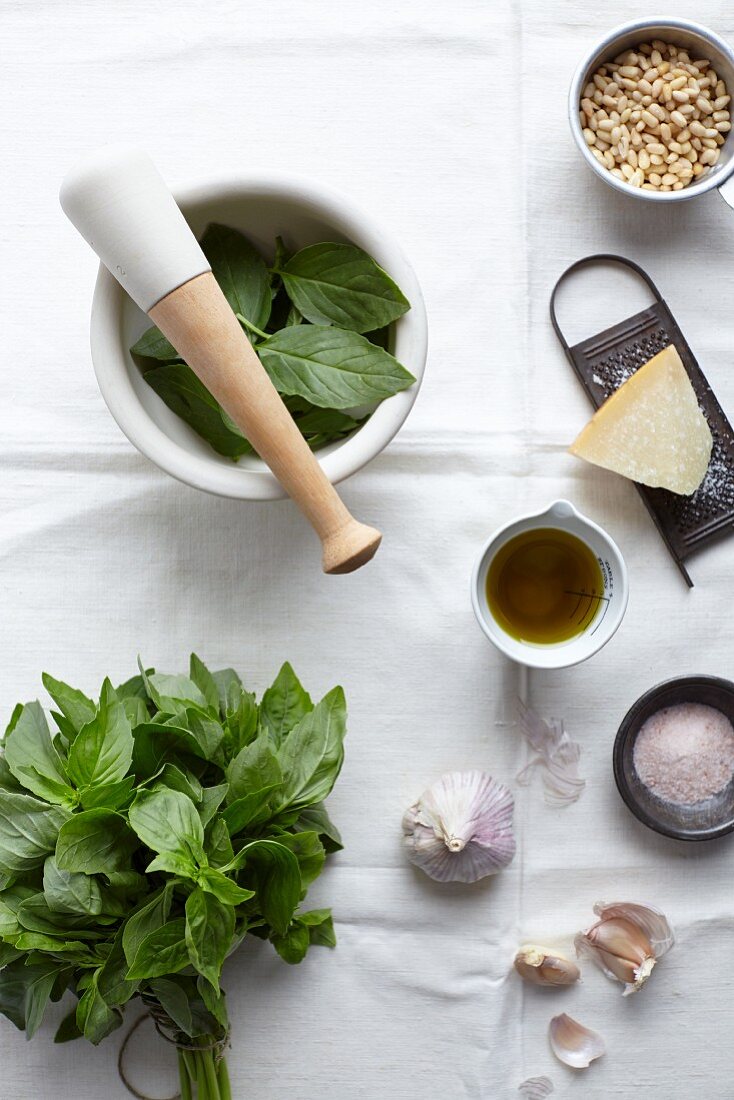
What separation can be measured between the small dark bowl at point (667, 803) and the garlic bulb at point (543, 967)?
131 millimetres

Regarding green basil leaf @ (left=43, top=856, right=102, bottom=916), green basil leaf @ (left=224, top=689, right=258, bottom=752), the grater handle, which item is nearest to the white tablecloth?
the grater handle

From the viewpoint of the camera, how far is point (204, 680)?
81cm

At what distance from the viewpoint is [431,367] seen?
0.87 m

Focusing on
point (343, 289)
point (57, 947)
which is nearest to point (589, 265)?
point (343, 289)

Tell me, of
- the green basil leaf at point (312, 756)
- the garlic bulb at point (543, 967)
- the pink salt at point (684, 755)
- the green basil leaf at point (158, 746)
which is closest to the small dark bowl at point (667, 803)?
the pink salt at point (684, 755)

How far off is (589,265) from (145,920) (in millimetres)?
600

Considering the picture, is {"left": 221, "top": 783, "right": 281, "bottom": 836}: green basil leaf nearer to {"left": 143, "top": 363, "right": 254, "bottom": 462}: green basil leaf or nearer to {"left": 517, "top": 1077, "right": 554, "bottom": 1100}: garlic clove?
→ {"left": 143, "top": 363, "right": 254, "bottom": 462}: green basil leaf

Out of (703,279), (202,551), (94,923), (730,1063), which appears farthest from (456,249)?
(730,1063)

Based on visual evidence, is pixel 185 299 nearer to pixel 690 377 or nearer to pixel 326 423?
pixel 326 423

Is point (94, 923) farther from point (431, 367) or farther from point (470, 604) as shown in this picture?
point (431, 367)

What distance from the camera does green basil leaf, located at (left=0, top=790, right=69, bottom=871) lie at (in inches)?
27.8

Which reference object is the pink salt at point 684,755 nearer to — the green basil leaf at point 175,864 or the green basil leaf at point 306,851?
the green basil leaf at point 306,851

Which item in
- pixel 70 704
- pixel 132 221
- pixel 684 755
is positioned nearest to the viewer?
pixel 132 221

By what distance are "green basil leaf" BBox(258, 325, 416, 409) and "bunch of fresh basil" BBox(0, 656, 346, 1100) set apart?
21 cm
